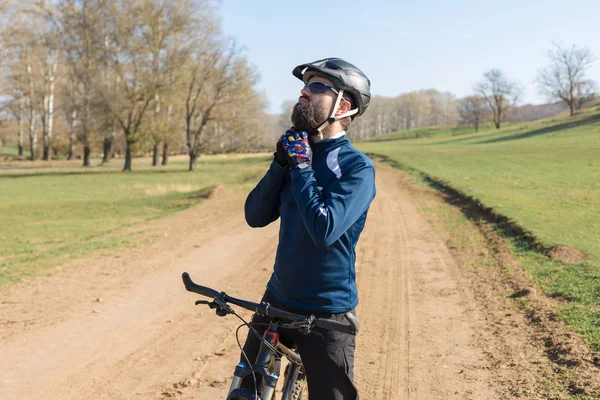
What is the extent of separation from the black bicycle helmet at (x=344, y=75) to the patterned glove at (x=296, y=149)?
366 mm

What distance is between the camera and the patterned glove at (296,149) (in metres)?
2.44

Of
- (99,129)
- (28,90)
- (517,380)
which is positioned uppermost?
(28,90)

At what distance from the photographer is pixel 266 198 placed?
9.14 ft

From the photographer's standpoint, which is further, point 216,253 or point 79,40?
point 79,40

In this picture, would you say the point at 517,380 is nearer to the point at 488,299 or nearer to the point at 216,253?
the point at 488,299

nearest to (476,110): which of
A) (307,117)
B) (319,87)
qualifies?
(319,87)

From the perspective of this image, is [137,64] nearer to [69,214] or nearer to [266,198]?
[69,214]

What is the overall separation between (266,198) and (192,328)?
4.16 meters

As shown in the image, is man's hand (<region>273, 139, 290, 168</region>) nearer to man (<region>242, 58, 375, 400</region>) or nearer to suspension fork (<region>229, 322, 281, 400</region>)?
man (<region>242, 58, 375, 400</region>)

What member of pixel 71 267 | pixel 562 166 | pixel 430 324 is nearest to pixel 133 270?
pixel 71 267

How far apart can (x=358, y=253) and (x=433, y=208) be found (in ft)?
22.5

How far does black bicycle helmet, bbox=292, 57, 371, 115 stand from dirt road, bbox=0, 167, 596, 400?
304cm

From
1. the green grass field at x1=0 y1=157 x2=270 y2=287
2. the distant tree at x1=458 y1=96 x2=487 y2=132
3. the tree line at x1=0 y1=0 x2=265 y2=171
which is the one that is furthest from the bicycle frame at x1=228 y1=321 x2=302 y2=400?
the distant tree at x1=458 y1=96 x2=487 y2=132

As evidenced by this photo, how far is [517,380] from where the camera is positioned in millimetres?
5094
